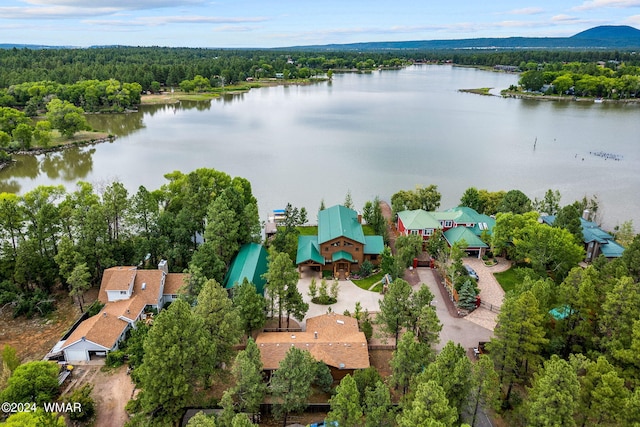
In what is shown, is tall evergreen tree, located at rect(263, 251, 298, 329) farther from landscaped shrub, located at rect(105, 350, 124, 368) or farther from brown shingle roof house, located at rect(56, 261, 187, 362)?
landscaped shrub, located at rect(105, 350, 124, 368)

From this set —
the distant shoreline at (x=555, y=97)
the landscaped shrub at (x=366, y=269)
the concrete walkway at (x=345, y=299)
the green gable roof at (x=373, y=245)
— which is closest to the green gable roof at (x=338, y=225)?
the green gable roof at (x=373, y=245)

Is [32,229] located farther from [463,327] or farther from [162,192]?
[463,327]

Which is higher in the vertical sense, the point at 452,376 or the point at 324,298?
the point at 452,376

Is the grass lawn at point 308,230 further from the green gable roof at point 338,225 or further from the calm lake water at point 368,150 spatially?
the calm lake water at point 368,150

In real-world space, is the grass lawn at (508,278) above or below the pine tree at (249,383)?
below

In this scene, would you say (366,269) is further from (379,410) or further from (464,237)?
(379,410)

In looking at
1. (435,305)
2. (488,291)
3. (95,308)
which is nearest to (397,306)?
(435,305)

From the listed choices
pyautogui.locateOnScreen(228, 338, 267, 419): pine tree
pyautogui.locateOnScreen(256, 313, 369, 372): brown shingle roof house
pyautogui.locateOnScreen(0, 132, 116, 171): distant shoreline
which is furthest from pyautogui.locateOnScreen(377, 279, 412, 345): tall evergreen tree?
pyautogui.locateOnScreen(0, 132, 116, 171): distant shoreline

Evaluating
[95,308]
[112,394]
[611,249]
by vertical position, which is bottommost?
[112,394]
